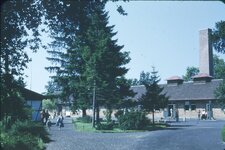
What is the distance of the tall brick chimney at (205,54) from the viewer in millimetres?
68062

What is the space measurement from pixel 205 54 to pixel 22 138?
2277 inches

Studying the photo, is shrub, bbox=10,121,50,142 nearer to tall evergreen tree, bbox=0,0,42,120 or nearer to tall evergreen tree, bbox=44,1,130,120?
tall evergreen tree, bbox=0,0,42,120

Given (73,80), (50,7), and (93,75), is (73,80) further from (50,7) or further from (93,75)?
(50,7)

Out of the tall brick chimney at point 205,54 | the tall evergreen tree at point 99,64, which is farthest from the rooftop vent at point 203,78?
the tall evergreen tree at point 99,64

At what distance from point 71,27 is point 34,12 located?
133cm

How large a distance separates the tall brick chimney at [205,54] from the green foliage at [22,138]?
51438mm

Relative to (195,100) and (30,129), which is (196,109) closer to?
(195,100)

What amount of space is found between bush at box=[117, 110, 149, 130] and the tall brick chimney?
38.4 metres

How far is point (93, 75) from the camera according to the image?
3772 centimetres

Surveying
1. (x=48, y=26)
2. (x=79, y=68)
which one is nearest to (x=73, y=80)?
(x=79, y=68)

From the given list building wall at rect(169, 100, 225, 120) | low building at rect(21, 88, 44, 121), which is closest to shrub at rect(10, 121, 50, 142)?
low building at rect(21, 88, 44, 121)

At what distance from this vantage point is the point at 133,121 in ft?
108

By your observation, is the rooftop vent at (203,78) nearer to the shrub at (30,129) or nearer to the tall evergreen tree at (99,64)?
the tall evergreen tree at (99,64)

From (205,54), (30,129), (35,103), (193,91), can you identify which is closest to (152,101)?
(35,103)
